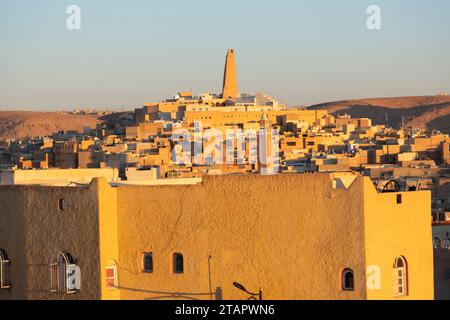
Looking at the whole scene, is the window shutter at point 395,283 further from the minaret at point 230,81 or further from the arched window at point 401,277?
the minaret at point 230,81

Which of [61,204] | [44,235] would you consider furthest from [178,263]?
[44,235]

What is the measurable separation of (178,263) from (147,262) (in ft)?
1.33

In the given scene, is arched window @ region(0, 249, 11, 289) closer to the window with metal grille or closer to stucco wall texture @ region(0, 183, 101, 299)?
stucco wall texture @ region(0, 183, 101, 299)

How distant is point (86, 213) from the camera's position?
55.9ft

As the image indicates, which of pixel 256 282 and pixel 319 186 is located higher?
pixel 319 186

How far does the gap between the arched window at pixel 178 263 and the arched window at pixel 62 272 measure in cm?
117

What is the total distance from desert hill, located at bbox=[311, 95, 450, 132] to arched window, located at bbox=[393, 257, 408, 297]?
309 feet

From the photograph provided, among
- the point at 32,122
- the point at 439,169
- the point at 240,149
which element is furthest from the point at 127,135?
the point at 32,122

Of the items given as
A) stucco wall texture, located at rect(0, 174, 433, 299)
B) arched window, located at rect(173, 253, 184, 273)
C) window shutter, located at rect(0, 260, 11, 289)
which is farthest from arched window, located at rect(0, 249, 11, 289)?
arched window, located at rect(173, 253, 184, 273)

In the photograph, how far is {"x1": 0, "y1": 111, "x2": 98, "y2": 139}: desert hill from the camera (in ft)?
458

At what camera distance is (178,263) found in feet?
55.4

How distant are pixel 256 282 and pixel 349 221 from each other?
1.29 meters

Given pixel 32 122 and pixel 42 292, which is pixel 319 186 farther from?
pixel 32 122
